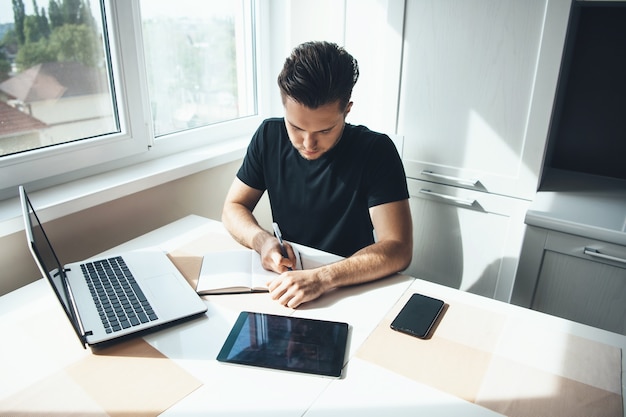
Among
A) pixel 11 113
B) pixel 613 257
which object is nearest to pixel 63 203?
pixel 11 113

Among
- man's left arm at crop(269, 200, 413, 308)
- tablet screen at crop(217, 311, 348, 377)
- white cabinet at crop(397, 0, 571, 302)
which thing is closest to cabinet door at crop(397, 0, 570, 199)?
white cabinet at crop(397, 0, 571, 302)

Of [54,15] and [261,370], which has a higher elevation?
[54,15]

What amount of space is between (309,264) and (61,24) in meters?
1.12

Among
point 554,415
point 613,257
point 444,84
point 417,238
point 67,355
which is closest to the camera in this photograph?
point 554,415

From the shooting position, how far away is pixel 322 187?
1.48m

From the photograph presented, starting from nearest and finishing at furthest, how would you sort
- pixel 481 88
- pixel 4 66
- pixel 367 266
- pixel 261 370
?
pixel 261 370
pixel 367 266
pixel 4 66
pixel 481 88

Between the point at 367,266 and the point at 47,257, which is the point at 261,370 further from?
the point at 47,257

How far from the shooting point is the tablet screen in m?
0.86

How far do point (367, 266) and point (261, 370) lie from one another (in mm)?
426

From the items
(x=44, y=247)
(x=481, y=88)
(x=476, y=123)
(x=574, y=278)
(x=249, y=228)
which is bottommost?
(x=574, y=278)

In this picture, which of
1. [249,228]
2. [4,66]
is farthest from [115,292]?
[4,66]

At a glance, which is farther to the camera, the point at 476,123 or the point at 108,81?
the point at 476,123

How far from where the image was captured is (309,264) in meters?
1.25

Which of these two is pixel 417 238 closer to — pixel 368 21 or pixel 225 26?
pixel 368 21
